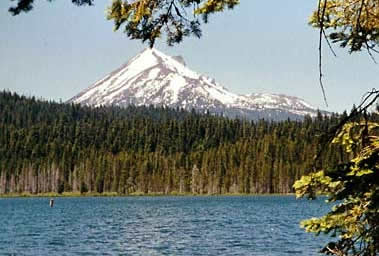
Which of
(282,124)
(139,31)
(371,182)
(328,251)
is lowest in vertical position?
Answer: (328,251)

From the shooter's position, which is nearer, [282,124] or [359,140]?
[359,140]

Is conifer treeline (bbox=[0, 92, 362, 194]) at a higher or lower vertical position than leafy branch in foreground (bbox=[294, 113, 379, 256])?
higher

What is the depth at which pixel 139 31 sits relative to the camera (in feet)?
25.0

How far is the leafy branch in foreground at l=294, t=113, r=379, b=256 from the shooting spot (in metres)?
7.29

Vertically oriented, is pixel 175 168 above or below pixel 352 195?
above

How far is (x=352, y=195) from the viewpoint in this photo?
7734mm

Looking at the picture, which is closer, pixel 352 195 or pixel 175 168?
pixel 352 195

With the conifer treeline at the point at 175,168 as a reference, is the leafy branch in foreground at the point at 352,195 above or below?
below

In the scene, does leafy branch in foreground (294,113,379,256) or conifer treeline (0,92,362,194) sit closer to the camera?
leafy branch in foreground (294,113,379,256)

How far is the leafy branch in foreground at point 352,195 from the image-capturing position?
23.9 ft

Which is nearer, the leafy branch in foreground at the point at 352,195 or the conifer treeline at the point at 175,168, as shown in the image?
the leafy branch in foreground at the point at 352,195

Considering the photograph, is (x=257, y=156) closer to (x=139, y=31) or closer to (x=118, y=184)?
(x=118, y=184)

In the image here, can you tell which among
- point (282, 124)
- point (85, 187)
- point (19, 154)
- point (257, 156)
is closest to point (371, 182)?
point (257, 156)

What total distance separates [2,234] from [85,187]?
120m
